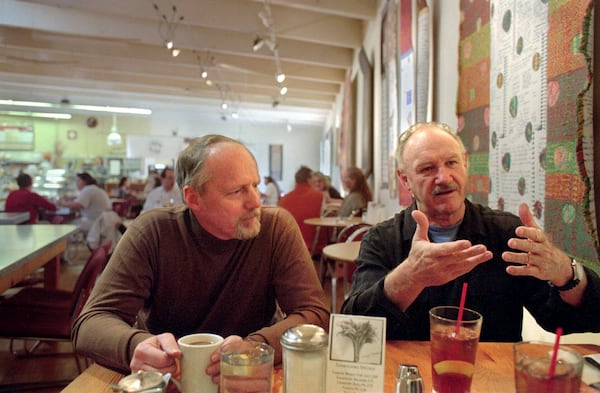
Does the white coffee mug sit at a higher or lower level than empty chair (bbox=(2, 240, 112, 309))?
higher

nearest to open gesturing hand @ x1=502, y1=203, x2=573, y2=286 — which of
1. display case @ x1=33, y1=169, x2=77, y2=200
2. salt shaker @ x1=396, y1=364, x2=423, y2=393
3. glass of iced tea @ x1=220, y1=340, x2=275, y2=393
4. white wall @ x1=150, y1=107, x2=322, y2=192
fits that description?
salt shaker @ x1=396, y1=364, x2=423, y2=393

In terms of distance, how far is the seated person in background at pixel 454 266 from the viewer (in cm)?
120

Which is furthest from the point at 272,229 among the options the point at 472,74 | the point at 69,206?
the point at 69,206

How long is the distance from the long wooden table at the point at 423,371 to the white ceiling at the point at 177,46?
5.19 meters

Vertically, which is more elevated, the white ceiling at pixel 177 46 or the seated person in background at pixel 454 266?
the white ceiling at pixel 177 46

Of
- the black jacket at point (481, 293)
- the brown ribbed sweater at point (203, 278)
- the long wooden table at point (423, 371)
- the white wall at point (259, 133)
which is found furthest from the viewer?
the white wall at point (259, 133)

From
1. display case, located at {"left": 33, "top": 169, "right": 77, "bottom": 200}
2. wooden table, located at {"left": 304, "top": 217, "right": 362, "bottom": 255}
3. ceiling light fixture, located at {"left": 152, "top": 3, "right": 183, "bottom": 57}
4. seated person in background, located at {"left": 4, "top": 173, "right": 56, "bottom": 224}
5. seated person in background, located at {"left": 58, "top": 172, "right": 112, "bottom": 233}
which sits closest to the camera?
wooden table, located at {"left": 304, "top": 217, "right": 362, "bottom": 255}

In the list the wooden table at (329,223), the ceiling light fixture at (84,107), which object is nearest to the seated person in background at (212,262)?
the wooden table at (329,223)

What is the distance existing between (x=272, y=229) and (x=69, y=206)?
7676 mm

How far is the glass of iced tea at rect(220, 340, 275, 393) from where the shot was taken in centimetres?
82

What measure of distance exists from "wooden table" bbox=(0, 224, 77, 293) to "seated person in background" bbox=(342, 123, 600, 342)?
187 centimetres

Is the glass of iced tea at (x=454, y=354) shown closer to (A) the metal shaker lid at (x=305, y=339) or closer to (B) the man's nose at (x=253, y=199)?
(A) the metal shaker lid at (x=305, y=339)

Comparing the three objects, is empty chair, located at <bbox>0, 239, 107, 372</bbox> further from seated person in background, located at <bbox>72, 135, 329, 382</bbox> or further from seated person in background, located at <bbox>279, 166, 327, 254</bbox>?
seated person in background, located at <bbox>279, 166, 327, 254</bbox>

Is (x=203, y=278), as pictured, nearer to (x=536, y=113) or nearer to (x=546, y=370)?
(x=546, y=370)
